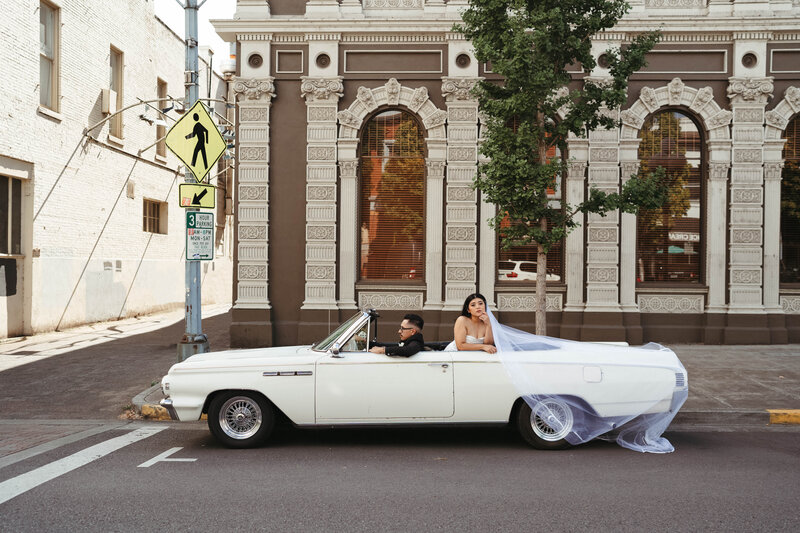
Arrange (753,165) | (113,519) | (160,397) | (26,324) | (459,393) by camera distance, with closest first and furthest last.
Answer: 1. (113,519)
2. (459,393)
3. (160,397)
4. (753,165)
5. (26,324)

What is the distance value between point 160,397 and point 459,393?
175 inches

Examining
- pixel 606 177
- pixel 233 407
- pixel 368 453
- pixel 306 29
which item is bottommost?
pixel 368 453

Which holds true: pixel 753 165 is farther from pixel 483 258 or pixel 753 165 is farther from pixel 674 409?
pixel 674 409

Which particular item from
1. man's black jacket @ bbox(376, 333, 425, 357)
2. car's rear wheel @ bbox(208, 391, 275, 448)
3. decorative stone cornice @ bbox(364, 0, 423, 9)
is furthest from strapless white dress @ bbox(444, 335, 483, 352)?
decorative stone cornice @ bbox(364, 0, 423, 9)

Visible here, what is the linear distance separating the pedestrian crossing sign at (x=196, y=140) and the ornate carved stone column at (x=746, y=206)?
33.0ft

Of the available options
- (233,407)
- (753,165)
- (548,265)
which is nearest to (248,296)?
(548,265)

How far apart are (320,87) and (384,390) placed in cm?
864

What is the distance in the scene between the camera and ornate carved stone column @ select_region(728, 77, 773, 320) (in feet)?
44.2

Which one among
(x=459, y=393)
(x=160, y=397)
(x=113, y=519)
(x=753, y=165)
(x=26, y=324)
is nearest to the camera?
(x=113, y=519)

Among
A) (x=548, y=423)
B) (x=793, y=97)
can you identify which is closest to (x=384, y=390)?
(x=548, y=423)

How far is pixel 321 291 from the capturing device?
13.6 metres

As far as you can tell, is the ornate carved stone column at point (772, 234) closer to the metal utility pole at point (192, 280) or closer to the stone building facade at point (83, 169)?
the metal utility pole at point (192, 280)

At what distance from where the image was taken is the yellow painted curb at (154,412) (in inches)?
328

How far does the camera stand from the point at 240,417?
6672 mm
